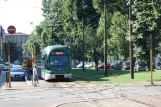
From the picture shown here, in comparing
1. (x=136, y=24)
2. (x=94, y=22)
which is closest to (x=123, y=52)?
(x=94, y=22)

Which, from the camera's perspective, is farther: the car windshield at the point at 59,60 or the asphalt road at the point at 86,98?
the car windshield at the point at 59,60

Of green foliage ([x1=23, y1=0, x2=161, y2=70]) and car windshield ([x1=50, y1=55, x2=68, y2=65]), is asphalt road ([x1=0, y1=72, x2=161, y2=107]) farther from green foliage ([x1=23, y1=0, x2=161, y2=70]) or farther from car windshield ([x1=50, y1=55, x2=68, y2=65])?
green foliage ([x1=23, y1=0, x2=161, y2=70])

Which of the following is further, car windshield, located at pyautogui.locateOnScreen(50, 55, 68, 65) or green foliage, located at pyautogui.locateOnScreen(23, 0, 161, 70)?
green foliage, located at pyautogui.locateOnScreen(23, 0, 161, 70)

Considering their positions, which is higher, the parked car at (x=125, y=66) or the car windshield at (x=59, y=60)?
the car windshield at (x=59, y=60)

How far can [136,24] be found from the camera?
39.6 m

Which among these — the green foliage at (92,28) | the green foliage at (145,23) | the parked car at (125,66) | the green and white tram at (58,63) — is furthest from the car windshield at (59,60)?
the parked car at (125,66)

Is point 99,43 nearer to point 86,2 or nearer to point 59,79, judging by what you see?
point 86,2

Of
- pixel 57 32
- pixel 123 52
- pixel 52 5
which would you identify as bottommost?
pixel 123 52

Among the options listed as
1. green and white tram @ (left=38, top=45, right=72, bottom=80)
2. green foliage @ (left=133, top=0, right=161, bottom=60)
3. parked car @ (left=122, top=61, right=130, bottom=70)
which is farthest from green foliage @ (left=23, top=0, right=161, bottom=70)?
green and white tram @ (left=38, top=45, right=72, bottom=80)

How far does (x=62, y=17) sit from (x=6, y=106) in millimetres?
66887

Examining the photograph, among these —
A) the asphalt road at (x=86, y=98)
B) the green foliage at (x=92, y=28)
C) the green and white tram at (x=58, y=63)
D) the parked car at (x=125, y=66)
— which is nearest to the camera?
the asphalt road at (x=86, y=98)

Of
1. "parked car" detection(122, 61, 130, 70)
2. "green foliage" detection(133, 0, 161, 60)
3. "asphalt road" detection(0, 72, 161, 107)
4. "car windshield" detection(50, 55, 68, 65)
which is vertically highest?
"green foliage" detection(133, 0, 161, 60)

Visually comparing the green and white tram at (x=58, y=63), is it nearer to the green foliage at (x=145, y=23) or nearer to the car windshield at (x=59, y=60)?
the car windshield at (x=59, y=60)

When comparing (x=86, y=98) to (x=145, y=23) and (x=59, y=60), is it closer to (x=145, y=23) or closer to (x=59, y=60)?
(x=59, y=60)
